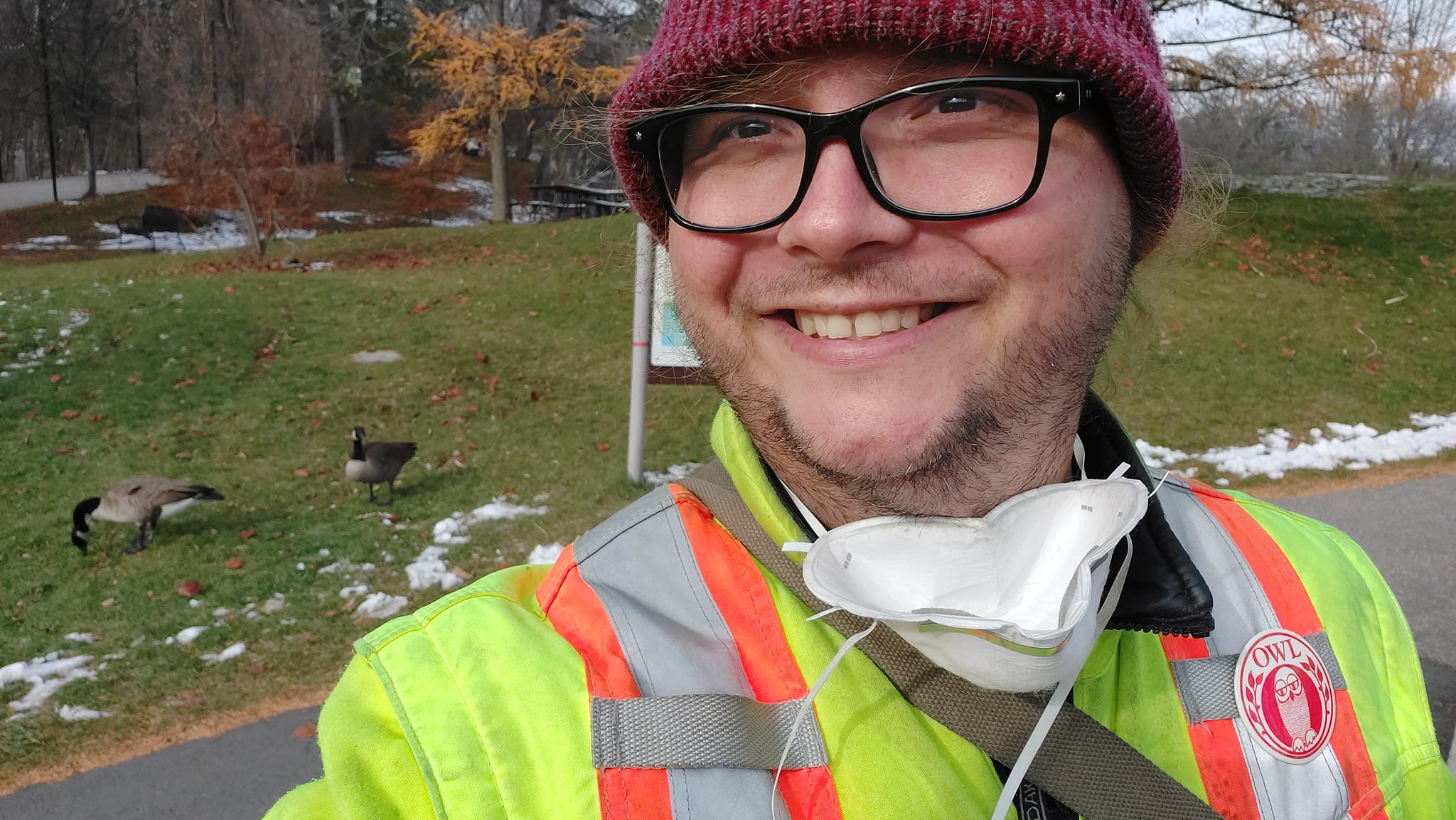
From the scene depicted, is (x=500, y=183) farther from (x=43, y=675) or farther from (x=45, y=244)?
(x=43, y=675)

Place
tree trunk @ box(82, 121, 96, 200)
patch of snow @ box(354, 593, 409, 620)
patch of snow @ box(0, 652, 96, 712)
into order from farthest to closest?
tree trunk @ box(82, 121, 96, 200), patch of snow @ box(354, 593, 409, 620), patch of snow @ box(0, 652, 96, 712)

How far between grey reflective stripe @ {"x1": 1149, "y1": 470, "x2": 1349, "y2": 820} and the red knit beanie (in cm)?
59

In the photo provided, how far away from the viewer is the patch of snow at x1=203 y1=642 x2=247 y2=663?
427 centimetres

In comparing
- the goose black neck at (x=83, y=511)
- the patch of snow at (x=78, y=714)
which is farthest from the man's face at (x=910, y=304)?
the goose black neck at (x=83, y=511)

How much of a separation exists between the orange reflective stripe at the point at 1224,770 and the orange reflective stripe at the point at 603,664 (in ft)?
2.46

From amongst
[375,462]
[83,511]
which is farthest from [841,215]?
[83,511]

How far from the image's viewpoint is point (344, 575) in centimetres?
513

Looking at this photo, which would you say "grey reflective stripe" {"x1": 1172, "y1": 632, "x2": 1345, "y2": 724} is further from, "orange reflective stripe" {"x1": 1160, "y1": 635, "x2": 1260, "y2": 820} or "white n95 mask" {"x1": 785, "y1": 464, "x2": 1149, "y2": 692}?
"white n95 mask" {"x1": 785, "y1": 464, "x2": 1149, "y2": 692}

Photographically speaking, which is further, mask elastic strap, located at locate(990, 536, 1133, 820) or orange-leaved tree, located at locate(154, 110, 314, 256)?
orange-leaved tree, located at locate(154, 110, 314, 256)

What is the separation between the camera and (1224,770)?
1221mm

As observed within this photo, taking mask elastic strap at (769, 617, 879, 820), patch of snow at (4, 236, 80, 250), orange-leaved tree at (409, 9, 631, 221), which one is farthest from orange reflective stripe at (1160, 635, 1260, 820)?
patch of snow at (4, 236, 80, 250)

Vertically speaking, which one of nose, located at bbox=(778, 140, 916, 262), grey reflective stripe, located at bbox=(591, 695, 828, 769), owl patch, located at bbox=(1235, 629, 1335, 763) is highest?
nose, located at bbox=(778, 140, 916, 262)

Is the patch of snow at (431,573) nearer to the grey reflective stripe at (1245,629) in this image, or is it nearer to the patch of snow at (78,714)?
the patch of snow at (78,714)

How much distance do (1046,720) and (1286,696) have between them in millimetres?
397
